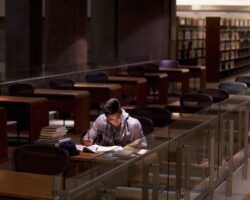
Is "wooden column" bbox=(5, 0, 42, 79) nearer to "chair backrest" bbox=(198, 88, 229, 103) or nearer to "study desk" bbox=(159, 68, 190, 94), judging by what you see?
"study desk" bbox=(159, 68, 190, 94)

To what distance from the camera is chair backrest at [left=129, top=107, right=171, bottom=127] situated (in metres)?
7.95

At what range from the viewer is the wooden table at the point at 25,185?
14.9 feet

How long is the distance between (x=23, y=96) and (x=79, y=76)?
3.83 m

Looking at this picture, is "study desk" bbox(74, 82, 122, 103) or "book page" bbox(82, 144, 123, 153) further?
"study desk" bbox(74, 82, 122, 103)

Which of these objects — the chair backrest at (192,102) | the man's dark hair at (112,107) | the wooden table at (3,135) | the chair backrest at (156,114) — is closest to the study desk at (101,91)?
the chair backrest at (192,102)

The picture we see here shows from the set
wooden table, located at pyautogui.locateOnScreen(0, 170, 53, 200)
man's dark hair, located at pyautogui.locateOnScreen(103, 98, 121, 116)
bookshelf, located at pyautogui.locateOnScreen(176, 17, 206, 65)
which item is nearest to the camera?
wooden table, located at pyautogui.locateOnScreen(0, 170, 53, 200)

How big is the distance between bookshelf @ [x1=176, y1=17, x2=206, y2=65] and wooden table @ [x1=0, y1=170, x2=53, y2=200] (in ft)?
56.4

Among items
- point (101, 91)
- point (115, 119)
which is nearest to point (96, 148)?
point (115, 119)

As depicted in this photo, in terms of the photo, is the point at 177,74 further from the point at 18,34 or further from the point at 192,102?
the point at 192,102

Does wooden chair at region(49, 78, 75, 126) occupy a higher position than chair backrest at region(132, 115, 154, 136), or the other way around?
wooden chair at region(49, 78, 75, 126)

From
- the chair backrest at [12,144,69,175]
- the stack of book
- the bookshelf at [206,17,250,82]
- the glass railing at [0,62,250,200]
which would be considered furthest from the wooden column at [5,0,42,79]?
the chair backrest at [12,144,69,175]

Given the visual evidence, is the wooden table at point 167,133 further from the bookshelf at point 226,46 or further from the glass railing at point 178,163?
the bookshelf at point 226,46

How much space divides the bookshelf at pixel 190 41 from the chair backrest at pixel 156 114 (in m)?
13.9

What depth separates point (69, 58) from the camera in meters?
15.9
